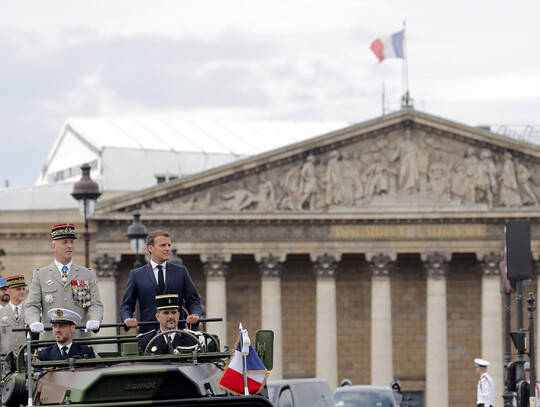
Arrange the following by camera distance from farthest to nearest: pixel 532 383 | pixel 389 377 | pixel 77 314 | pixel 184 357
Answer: pixel 389 377 → pixel 532 383 → pixel 77 314 → pixel 184 357

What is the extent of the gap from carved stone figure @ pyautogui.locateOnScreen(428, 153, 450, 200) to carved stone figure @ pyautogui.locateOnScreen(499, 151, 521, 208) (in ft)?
7.99

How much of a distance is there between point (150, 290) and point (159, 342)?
4.94 ft

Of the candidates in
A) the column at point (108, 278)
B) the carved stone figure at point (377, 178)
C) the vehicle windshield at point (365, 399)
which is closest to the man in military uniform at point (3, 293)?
the vehicle windshield at point (365, 399)

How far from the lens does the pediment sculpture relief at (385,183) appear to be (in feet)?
221

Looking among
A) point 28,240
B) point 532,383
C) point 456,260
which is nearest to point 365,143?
point 456,260

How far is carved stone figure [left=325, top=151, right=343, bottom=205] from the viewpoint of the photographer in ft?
221

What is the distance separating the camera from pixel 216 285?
67562 millimetres

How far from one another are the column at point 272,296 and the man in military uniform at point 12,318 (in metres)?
46.9

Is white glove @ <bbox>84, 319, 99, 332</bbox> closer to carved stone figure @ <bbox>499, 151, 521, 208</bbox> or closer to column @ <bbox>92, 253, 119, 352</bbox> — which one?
column @ <bbox>92, 253, 119, 352</bbox>

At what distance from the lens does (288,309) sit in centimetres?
7050

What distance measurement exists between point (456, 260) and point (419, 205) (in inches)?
165

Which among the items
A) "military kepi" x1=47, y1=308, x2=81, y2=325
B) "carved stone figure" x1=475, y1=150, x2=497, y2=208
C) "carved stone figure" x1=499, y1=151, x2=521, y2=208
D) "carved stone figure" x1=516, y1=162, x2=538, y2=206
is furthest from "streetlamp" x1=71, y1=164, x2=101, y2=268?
"carved stone figure" x1=516, y1=162, x2=538, y2=206

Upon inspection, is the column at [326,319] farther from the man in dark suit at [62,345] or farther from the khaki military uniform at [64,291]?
the man in dark suit at [62,345]

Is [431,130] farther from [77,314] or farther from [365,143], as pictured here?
[77,314]
